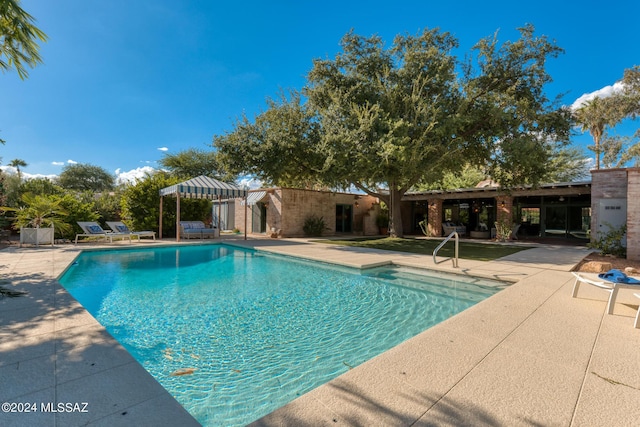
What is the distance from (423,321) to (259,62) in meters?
17.4

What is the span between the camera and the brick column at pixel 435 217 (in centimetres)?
2153

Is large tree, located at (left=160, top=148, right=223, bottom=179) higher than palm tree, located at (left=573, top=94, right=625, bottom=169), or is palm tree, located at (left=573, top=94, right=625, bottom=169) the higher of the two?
palm tree, located at (left=573, top=94, right=625, bottom=169)

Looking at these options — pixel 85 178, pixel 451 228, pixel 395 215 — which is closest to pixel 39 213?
pixel 395 215

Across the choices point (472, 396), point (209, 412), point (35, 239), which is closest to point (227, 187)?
point (35, 239)

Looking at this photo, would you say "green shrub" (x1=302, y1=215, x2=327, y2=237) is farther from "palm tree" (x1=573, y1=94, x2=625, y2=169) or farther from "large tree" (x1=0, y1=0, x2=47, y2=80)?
"palm tree" (x1=573, y1=94, x2=625, y2=169)

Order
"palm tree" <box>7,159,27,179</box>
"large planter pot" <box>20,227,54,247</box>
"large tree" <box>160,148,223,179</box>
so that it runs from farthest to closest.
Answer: "palm tree" <box>7,159,27,179</box>
"large tree" <box>160,148,223,179</box>
"large planter pot" <box>20,227,54,247</box>

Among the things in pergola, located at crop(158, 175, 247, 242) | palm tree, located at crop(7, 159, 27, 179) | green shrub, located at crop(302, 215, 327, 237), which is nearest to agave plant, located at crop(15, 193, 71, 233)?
pergola, located at crop(158, 175, 247, 242)

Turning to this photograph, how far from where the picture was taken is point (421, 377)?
2.69m

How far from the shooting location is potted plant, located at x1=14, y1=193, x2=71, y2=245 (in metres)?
12.7

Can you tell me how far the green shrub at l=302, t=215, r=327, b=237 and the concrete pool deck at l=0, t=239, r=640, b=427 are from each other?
16.3 meters

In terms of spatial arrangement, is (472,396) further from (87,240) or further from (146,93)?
(146,93)

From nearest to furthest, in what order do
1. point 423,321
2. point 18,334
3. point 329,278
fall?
1. point 18,334
2. point 423,321
3. point 329,278

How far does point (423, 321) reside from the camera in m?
5.25

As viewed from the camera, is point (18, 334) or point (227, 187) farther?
point (227, 187)
